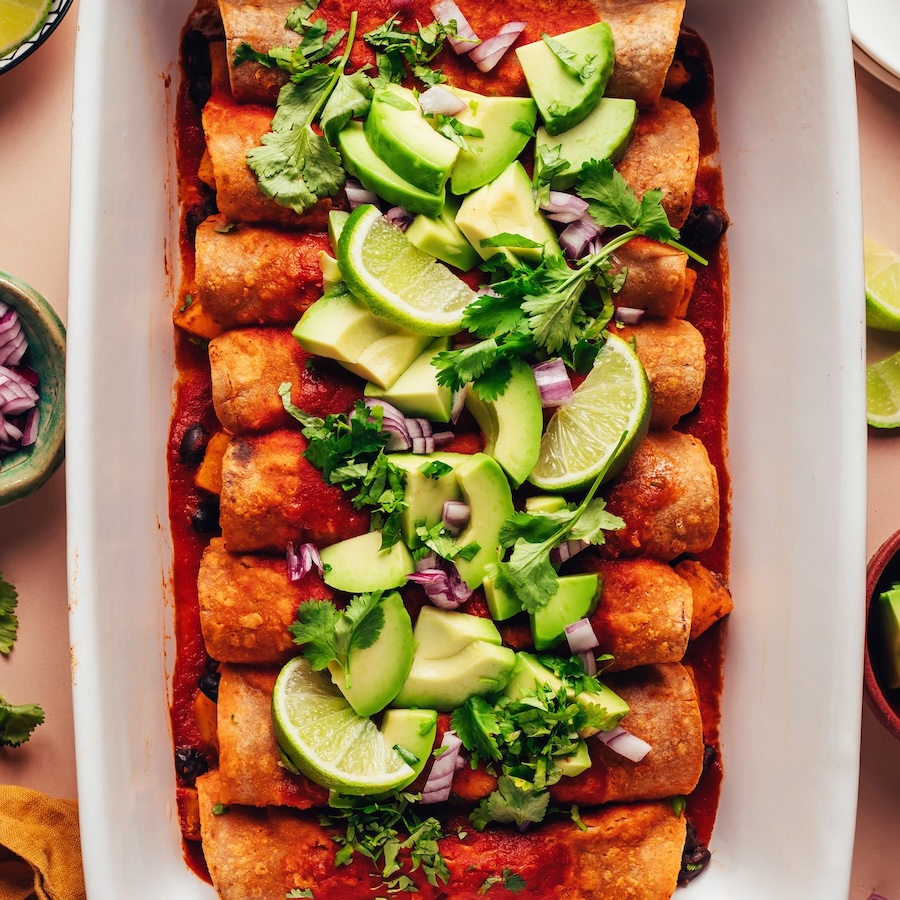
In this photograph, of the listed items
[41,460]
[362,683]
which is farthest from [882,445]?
[41,460]

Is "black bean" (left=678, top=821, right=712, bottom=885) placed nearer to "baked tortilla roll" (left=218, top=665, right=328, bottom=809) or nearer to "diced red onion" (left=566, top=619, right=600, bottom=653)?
"diced red onion" (left=566, top=619, right=600, bottom=653)

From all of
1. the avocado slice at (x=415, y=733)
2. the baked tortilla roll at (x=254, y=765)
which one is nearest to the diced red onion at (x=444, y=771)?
the avocado slice at (x=415, y=733)

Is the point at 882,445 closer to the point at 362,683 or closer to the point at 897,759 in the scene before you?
the point at 897,759

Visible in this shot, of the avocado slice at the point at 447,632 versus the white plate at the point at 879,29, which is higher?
the white plate at the point at 879,29

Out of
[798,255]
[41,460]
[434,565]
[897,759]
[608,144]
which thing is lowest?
[897,759]

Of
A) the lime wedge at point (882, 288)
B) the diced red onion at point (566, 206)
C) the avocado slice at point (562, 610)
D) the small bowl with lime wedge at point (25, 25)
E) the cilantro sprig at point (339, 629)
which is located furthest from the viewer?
the lime wedge at point (882, 288)

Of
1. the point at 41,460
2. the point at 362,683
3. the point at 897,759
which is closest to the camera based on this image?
the point at 362,683

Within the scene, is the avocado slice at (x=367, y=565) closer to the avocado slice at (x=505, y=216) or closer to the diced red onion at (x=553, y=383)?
the diced red onion at (x=553, y=383)
